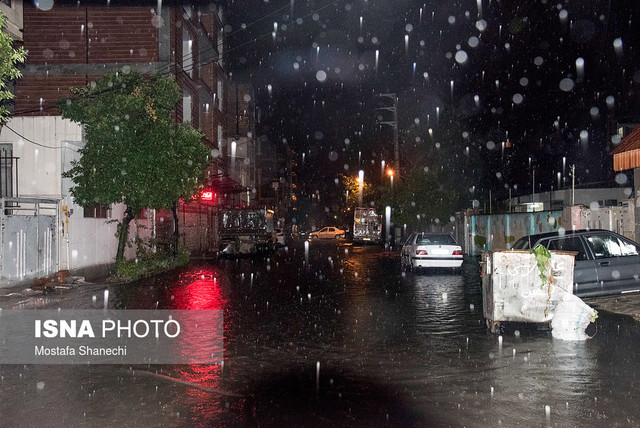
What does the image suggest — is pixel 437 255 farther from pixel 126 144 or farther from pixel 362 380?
pixel 362 380

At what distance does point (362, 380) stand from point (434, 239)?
593 inches

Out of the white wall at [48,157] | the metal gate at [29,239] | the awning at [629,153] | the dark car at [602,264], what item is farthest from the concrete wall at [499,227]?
the metal gate at [29,239]

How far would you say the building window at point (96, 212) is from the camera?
23.3m

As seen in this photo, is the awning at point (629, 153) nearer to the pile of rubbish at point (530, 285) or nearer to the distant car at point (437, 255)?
the pile of rubbish at point (530, 285)

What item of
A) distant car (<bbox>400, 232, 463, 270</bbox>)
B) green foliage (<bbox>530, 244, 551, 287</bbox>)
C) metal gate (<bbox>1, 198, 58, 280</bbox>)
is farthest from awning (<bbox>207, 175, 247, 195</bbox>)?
green foliage (<bbox>530, 244, 551, 287</bbox>)

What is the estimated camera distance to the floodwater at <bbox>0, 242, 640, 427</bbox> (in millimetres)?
5723

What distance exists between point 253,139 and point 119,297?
174 ft

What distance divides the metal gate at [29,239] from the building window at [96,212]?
2.67 metres

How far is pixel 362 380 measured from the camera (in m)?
7.03

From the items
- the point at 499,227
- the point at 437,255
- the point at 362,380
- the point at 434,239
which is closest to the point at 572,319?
the point at 362,380

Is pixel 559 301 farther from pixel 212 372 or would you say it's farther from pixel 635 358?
pixel 212 372

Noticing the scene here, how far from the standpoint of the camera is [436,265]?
2091 cm

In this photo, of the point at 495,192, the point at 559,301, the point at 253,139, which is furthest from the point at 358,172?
the point at 559,301

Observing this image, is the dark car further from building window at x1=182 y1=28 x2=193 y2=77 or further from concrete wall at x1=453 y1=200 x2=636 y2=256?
building window at x1=182 y1=28 x2=193 y2=77
